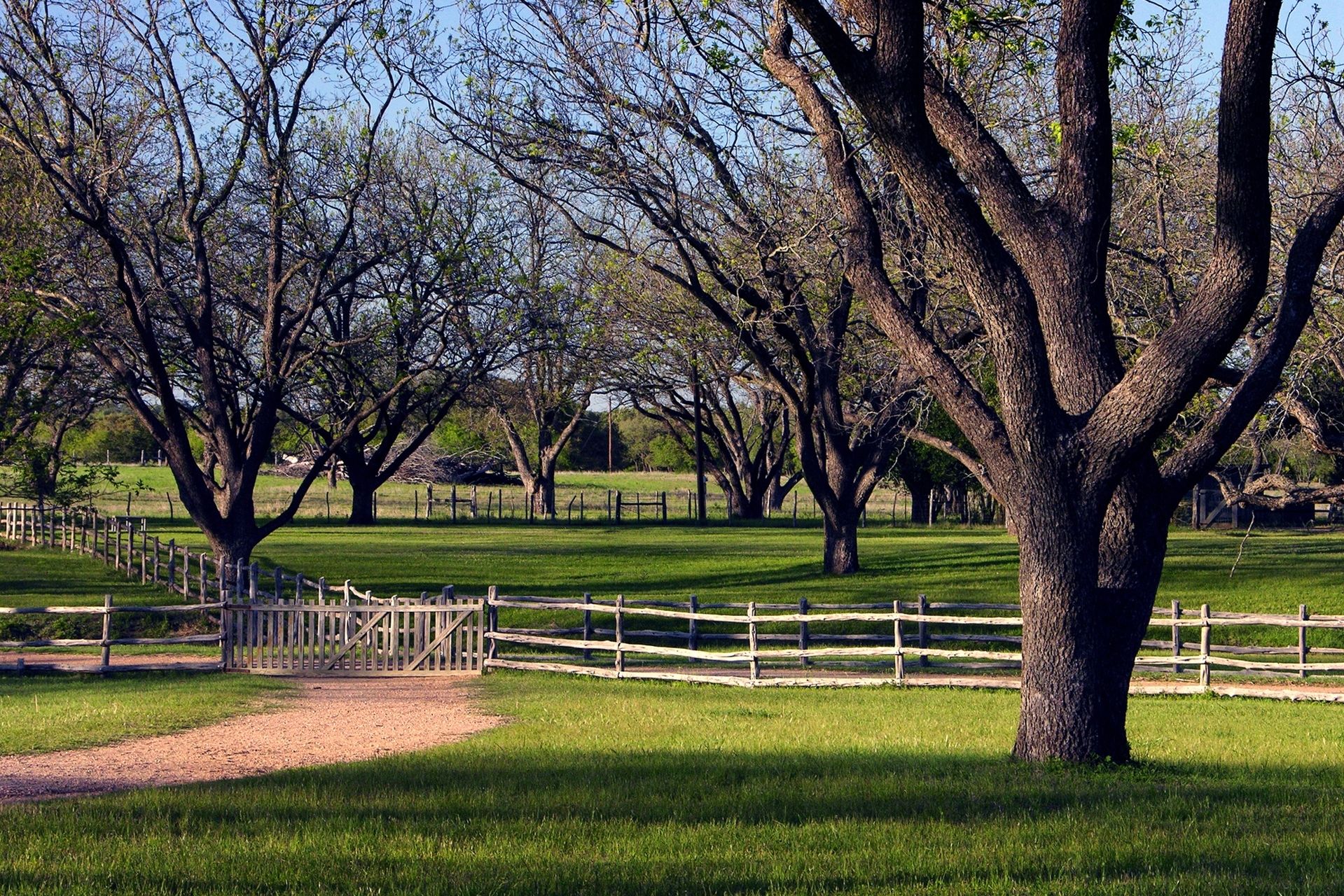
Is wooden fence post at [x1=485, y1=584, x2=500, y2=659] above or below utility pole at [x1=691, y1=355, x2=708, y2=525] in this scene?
below

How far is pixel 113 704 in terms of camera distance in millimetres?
15602

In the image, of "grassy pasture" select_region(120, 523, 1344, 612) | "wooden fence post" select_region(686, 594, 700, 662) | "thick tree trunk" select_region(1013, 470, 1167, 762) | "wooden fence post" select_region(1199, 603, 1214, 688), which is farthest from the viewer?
"grassy pasture" select_region(120, 523, 1344, 612)

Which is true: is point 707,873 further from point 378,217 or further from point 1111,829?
point 378,217

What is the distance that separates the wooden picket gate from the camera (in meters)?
20.8

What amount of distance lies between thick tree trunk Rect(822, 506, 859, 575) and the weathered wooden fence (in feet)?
19.4

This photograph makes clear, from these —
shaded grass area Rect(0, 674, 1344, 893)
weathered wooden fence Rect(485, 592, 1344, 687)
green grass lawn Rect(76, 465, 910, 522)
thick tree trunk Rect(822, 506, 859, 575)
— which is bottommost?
weathered wooden fence Rect(485, 592, 1344, 687)

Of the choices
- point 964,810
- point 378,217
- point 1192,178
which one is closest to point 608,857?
point 964,810

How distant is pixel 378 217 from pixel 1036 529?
20692 mm

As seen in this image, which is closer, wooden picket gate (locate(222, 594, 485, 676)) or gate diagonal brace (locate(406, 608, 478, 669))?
wooden picket gate (locate(222, 594, 485, 676))

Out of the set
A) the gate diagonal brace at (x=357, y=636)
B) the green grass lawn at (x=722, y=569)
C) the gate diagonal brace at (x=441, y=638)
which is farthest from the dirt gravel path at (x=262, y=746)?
the green grass lawn at (x=722, y=569)

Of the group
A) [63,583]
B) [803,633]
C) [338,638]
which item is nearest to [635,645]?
[803,633]

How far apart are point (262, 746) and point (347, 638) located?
841 cm

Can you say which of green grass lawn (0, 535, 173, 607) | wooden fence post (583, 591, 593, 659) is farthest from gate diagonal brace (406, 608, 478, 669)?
green grass lawn (0, 535, 173, 607)

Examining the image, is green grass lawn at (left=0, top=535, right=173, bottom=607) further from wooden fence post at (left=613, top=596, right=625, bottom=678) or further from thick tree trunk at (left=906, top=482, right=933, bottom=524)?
thick tree trunk at (left=906, top=482, right=933, bottom=524)
